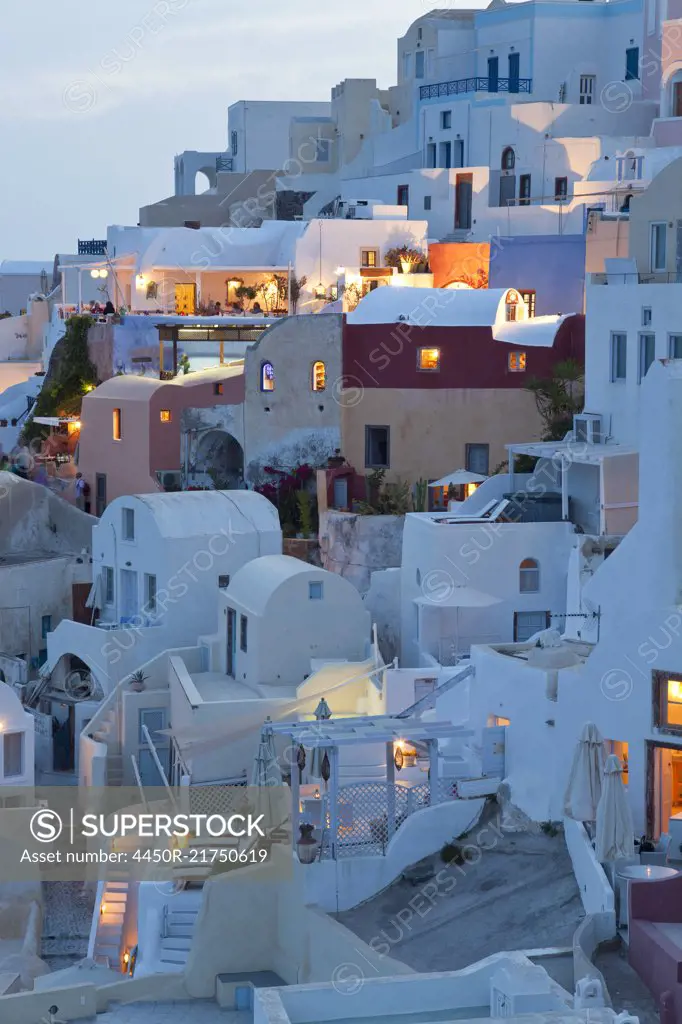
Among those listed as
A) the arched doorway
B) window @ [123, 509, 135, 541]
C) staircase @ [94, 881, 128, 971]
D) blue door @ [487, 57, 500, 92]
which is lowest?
staircase @ [94, 881, 128, 971]

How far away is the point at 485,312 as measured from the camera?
4075 cm

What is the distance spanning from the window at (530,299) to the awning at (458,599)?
12598 millimetres

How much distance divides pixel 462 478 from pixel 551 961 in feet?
60.8

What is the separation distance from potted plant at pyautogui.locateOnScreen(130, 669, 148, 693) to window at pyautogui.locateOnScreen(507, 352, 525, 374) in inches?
391

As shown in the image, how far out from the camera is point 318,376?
134 feet

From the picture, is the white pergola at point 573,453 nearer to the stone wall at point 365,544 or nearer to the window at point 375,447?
the stone wall at point 365,544

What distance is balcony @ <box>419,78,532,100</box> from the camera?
56188mm

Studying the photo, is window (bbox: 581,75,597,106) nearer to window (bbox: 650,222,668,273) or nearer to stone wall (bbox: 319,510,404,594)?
stone wall (bbox: 319,510,404,594)

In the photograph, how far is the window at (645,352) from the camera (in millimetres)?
33750

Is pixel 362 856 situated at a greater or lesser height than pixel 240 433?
lesser

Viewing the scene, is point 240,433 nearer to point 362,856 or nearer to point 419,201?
point 419,201

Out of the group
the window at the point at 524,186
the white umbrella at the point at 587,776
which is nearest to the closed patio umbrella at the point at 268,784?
the white umbrella at the point at 587,776

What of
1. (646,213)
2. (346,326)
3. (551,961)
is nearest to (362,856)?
(551,961)

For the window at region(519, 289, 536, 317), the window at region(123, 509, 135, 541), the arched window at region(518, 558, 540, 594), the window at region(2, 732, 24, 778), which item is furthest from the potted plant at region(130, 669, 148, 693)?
the window at region(519, 289, 536, 317)
